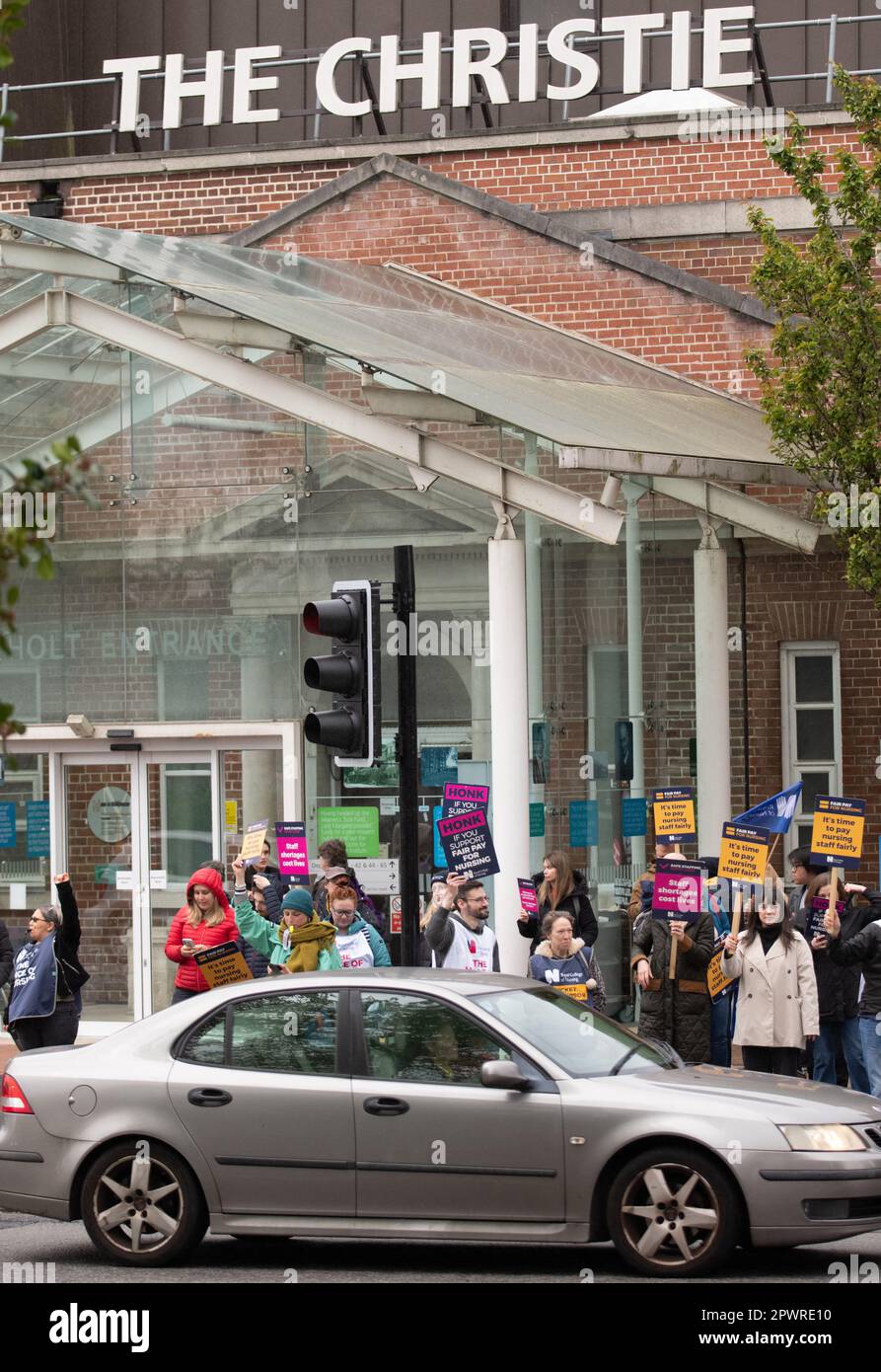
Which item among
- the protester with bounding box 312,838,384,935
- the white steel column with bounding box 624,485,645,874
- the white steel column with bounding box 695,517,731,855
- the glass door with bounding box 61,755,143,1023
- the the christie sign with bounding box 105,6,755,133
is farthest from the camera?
the the christie sign with bounding box 105,6,755,133

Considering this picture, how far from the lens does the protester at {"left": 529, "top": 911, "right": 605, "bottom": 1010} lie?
11.6 meters

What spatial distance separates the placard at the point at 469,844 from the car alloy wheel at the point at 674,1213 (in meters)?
4.46

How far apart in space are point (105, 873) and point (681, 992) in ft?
19.1

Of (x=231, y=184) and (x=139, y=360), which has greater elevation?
(x=231, y=184)

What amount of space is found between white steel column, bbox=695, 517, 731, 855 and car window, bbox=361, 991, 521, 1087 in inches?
306

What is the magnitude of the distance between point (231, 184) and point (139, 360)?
6.43 metres

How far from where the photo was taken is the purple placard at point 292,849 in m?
14.3

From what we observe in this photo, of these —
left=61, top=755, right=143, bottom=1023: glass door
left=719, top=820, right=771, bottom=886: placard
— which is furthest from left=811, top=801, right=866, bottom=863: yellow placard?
left=61, top=755, right=143, bottom=1023: glass door

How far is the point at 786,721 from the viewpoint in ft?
61.0

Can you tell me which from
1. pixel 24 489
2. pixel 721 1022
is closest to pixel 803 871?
pixel 721 1022

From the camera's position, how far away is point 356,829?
15219 millimetres

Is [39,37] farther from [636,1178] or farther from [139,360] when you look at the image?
[636,1178]

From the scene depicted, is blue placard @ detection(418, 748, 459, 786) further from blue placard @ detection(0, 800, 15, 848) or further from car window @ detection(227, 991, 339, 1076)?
car window @ detection(227, 991, 339, 1076)
